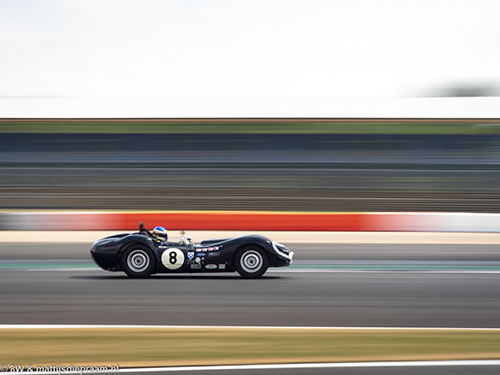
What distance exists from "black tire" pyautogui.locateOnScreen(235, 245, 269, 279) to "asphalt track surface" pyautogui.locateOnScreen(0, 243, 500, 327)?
0.18 m

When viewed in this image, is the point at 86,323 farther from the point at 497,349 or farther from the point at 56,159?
the point at 56,159

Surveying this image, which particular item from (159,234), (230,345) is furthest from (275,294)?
(230,345)

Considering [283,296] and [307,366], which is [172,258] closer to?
[283,296]

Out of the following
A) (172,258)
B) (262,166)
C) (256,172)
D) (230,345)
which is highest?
(262,166)

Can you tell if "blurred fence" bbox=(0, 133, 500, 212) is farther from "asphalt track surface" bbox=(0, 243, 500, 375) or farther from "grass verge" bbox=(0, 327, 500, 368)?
"grass verge" bbox=(0, 327, 500, 368)

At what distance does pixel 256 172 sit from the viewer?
55.9 feet

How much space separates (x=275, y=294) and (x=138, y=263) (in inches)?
81.4

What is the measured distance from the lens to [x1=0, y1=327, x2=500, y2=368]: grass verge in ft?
15.9

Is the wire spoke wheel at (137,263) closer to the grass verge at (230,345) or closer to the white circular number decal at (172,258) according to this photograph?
the white circular number decal at (172,258)

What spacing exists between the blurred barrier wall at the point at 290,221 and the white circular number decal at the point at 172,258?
696 cm

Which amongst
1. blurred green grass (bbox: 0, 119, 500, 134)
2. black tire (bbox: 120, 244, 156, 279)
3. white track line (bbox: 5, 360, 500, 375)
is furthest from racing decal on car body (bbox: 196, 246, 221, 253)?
blurred green grass (bbox: 0, 119, 500, 134)

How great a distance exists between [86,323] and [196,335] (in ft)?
4.16

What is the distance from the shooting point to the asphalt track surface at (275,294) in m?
6.58
